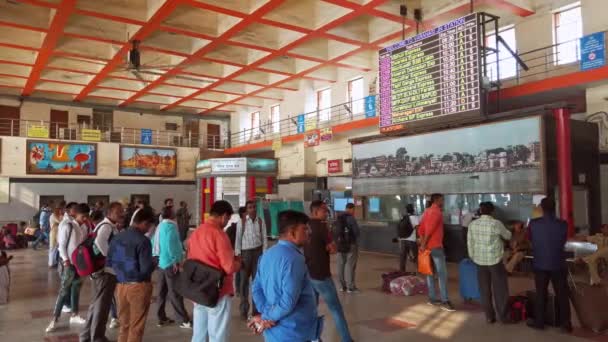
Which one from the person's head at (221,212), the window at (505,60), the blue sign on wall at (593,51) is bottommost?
the person's head at (221,212)

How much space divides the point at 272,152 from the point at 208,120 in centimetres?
671

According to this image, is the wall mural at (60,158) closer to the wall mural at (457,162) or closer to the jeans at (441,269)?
the wall mural at (457,162)

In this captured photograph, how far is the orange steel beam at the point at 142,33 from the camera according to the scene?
12.7m

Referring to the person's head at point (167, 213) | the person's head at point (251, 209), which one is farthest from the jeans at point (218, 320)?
the person's head at point (251, 209)

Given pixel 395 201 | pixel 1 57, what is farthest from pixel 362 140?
pixel 1 57

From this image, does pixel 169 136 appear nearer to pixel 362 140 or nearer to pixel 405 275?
pixel 362 140

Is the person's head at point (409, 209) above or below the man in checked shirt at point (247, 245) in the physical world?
above

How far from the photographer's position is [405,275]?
8406 millimetres

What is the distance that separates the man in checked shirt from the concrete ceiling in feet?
26.0

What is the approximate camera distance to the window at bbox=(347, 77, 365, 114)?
58.9 ft

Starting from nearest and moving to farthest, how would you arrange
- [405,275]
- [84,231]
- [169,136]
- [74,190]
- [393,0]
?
[84,231] < [405,275] < [393,0] < [74,190] < [169,136]

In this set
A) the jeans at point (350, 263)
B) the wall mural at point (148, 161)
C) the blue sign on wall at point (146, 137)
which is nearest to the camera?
the jeans at point (350, 263)

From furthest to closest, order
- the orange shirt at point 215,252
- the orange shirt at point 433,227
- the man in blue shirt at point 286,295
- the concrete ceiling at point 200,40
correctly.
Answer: the concrete ceiling at point 200,40, the orange shirt at point 433,227, the orange shirt at point 215,252, the man in blue shirt at point 286,295

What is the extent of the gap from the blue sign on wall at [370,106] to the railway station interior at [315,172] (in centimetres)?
11
